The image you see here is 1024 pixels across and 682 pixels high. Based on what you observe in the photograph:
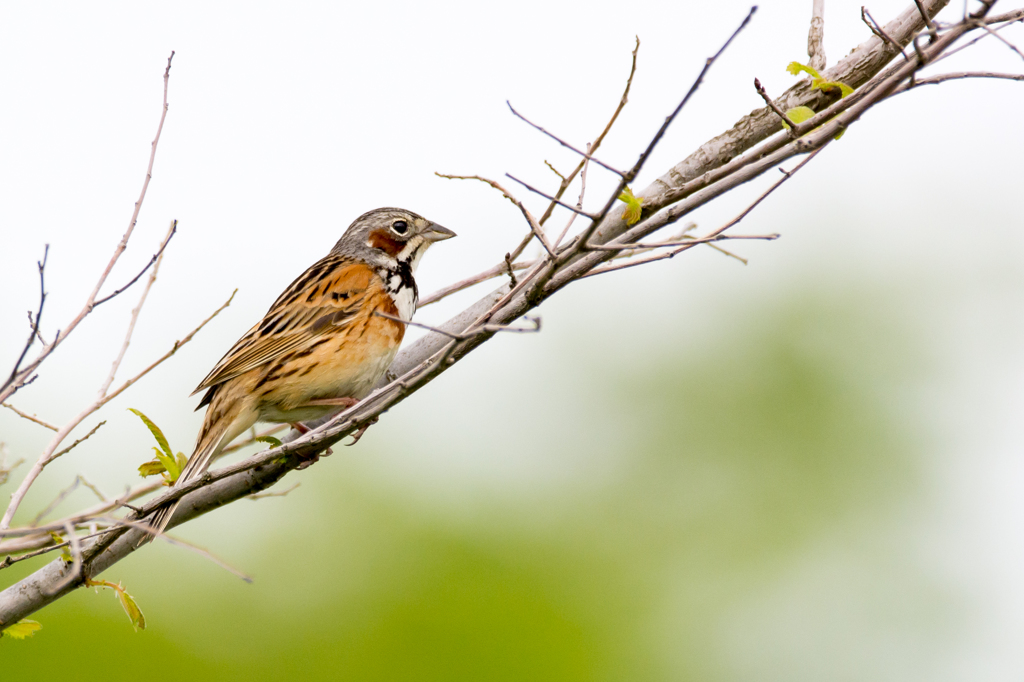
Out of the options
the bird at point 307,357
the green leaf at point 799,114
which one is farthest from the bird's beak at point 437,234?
the green leaf at point 799,114

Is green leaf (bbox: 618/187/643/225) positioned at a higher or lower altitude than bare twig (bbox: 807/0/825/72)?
lower

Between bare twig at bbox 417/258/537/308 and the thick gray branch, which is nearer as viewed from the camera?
the thick gray branch

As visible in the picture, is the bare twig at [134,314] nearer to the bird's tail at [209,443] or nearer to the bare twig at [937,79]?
the bird's tail at [209,443]

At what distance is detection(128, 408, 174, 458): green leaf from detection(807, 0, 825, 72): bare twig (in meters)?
3.30

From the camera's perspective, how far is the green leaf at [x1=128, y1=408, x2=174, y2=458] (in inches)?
163

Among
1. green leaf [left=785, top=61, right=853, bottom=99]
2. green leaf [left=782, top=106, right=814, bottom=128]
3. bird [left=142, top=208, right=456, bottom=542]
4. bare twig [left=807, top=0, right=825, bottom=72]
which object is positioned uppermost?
bare twig [left=807, top=0, right=825, bottom=72]

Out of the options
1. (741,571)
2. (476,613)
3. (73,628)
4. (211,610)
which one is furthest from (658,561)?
(73,628)

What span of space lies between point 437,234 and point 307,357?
4.57 feet

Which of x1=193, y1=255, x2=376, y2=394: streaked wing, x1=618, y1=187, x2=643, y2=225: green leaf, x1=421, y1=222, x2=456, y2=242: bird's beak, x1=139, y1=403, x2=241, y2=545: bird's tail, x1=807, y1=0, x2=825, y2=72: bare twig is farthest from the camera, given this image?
x1=421, y1=222, x2=456, y2=242: bird's beak

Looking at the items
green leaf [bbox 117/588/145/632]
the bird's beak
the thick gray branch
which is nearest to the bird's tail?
the thick gray branch

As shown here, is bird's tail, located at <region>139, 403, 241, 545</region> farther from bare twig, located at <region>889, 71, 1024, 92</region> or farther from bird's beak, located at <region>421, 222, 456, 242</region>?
bare twig, located at <region>889, 71, 1024, 92</region>

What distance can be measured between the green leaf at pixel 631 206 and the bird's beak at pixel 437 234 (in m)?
2.65

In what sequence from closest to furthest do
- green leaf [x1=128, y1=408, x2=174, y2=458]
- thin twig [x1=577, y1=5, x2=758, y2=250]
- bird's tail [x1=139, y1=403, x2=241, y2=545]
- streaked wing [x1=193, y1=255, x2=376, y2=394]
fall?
thin twig [x1=577, y1=5, x2=758, y2=250] < green leaf [x1=128, y1=408, x2=174, y2=458] < bird's tail [x1=139, y1=403, x2=241, y2=545] < streaked wing [x1=193, y1=255, x2=376, y2=394]

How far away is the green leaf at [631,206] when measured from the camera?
12.7ft
